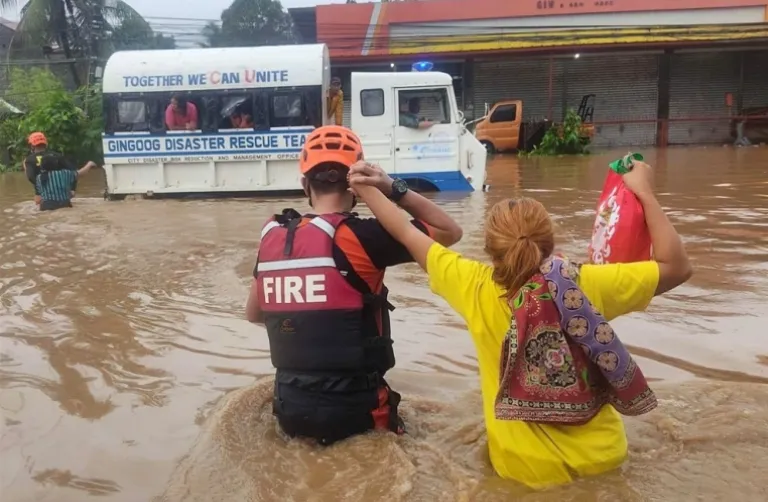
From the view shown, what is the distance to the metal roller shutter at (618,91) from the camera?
82.7ft

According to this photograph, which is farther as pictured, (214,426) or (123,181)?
(123,181)

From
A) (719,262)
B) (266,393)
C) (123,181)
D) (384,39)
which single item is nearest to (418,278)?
(719,262)

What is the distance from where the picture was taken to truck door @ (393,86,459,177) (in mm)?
12156

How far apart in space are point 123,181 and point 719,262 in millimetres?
10212

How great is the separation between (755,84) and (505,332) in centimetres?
2619

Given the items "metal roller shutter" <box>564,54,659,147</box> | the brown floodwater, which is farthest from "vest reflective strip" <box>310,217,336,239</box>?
"metal roller shutter" <box>564,54,659,147</box>

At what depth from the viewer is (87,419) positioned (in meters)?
3.67

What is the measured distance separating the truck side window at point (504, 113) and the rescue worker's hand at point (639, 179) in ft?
69.5

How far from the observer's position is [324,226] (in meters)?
2.67

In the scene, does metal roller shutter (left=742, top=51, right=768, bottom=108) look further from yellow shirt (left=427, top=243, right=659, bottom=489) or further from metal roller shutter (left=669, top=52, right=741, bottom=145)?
yellow shirt (left=427, top=243, right=659, bottom=489)

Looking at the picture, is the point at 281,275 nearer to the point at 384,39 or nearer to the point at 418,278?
the point at 418,278

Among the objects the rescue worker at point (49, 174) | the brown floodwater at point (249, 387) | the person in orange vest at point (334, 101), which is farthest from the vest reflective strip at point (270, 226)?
the person in orange vest at point (334, 101)

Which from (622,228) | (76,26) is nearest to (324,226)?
(622,228)

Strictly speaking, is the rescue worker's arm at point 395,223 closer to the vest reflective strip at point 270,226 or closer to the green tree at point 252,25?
the vest reflective strip at point 270,226
